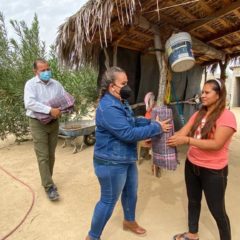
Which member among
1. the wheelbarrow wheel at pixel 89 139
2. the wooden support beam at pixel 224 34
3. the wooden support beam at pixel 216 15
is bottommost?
the wheelbarrow wheel at pixel 89 139

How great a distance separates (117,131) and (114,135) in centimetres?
8

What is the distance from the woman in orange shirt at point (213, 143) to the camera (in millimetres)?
1985

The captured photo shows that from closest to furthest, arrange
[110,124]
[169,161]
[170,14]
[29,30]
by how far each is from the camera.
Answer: [110,124] → [169,161] → [170,14] → [29,30]

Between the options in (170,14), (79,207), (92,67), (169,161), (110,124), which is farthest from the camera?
(92,67)

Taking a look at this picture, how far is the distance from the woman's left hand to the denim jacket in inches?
5.5

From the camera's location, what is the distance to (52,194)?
3.33 meters

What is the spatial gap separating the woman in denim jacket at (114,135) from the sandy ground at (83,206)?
646 millimetres

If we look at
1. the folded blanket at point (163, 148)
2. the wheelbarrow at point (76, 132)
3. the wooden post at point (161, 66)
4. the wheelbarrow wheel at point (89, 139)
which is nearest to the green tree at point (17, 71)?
the wheelbarrow at point (76, 132)

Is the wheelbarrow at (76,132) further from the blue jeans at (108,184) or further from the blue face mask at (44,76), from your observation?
the blue jeans at (108,184)

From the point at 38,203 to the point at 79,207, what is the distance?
0.52 m

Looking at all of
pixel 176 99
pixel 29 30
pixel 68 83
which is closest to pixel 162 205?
pixel 176 99

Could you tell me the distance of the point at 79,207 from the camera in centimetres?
321

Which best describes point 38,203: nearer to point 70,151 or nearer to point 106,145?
point 106,145

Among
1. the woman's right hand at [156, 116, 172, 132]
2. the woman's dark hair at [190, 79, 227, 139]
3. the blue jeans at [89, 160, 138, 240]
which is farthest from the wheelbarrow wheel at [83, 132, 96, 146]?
the woman's dark hair at [190, 79, 227, 139]
